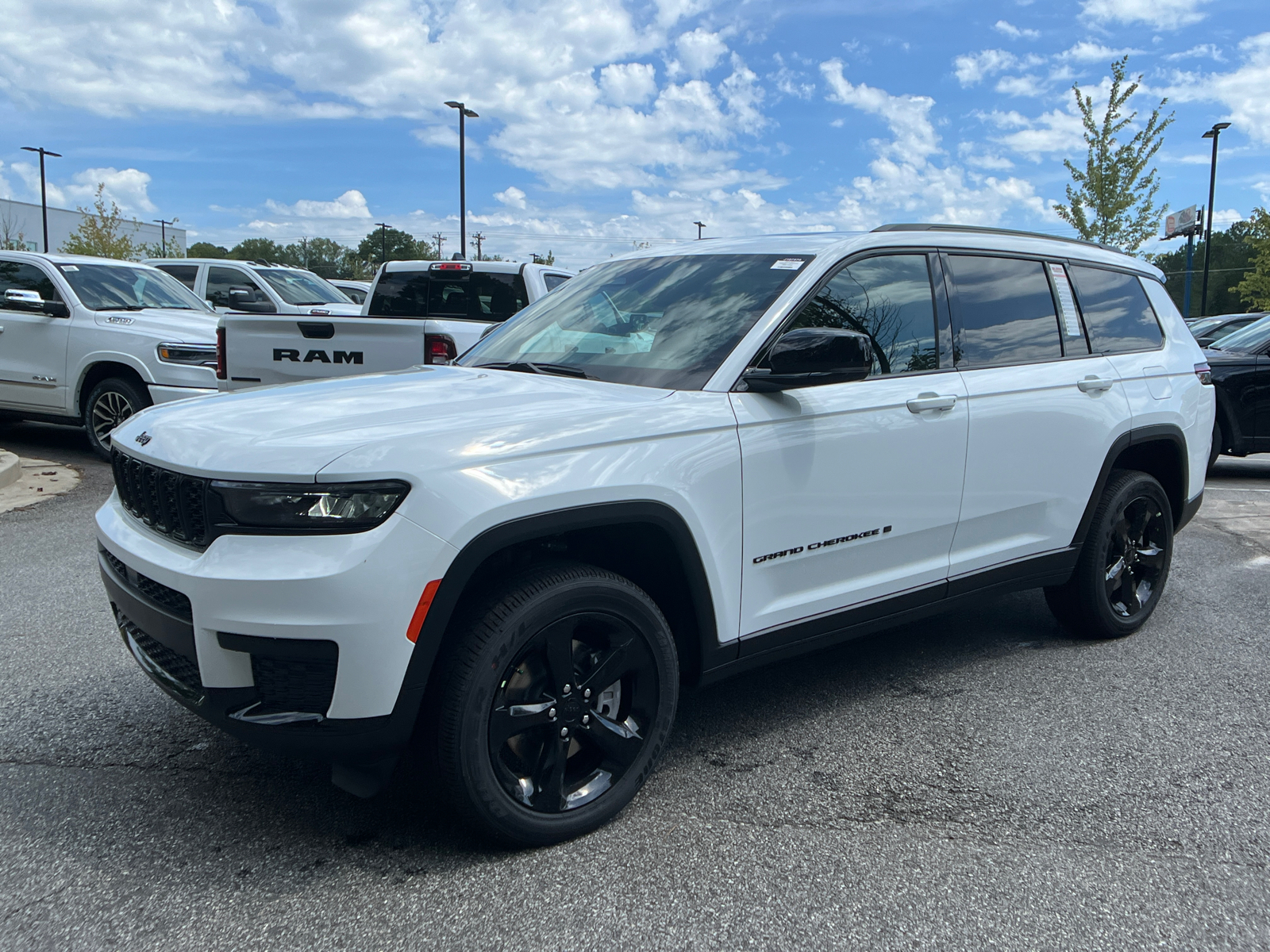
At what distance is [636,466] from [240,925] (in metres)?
1.54

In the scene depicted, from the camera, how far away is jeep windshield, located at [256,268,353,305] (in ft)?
47.4

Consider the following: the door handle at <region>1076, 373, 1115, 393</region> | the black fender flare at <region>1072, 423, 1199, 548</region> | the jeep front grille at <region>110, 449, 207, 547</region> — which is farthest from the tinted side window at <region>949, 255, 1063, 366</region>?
the jeep front grille at <region>110, 449, 207, 547</region>

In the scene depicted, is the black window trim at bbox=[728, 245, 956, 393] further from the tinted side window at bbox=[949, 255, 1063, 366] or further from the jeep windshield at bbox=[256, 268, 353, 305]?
the jeep windshield at bbox=[256, 268, 353, 305]

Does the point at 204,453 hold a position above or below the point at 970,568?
above

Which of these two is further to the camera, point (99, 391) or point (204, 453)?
point (99, 391)

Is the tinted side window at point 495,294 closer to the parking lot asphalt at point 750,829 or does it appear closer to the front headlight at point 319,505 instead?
the parking lot asphalt at point 750,829

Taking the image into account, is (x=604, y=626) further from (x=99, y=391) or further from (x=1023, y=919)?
(x=99, y=391)

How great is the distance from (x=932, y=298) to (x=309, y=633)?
266cm

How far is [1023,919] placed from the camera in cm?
252

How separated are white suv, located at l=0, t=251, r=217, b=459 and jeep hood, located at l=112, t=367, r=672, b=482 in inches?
261

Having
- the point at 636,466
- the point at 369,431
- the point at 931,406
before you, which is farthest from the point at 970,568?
the point at 369,431

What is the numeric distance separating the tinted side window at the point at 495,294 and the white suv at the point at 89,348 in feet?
8.48

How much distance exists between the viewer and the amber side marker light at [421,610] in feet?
8.09

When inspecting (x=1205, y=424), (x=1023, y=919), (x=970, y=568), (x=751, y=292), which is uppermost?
(x=751, y=292)
